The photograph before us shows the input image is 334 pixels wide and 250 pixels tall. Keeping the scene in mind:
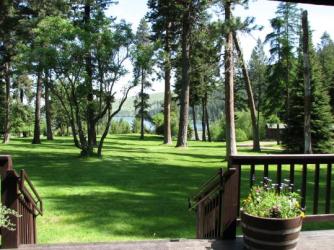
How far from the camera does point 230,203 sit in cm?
448

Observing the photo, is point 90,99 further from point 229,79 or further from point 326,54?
point 326,54

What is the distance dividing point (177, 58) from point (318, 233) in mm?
24632

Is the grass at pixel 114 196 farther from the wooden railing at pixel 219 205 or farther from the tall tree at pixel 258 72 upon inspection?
the tall tree at pixel 258 72

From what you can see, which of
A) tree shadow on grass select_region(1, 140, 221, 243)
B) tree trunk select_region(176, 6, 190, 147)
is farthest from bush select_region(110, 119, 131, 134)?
tree shadow on grass select_region(1, 140, 221, 243)

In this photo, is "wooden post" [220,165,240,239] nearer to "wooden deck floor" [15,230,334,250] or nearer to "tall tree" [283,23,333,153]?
"wooden deck floor" [15,230,334,250]

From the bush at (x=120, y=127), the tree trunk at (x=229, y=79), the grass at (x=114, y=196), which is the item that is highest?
the tree trunk at (x=229, y=79)

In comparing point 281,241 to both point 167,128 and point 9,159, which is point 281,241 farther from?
point 167,128

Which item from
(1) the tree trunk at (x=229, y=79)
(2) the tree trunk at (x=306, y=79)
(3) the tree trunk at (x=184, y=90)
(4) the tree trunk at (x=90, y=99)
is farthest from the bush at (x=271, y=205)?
(3) the tree trunk at (x=184, y=90)

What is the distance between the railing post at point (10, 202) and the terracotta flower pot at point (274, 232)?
7.85 feet

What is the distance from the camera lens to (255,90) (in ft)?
174

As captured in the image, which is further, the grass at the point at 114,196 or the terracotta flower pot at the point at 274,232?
the grass at the point at 114,196

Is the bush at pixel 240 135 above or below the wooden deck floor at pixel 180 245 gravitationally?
above

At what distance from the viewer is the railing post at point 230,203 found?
4.45m

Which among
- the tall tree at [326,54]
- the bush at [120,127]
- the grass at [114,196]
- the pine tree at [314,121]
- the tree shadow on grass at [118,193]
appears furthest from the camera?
the bush at [120,127]
